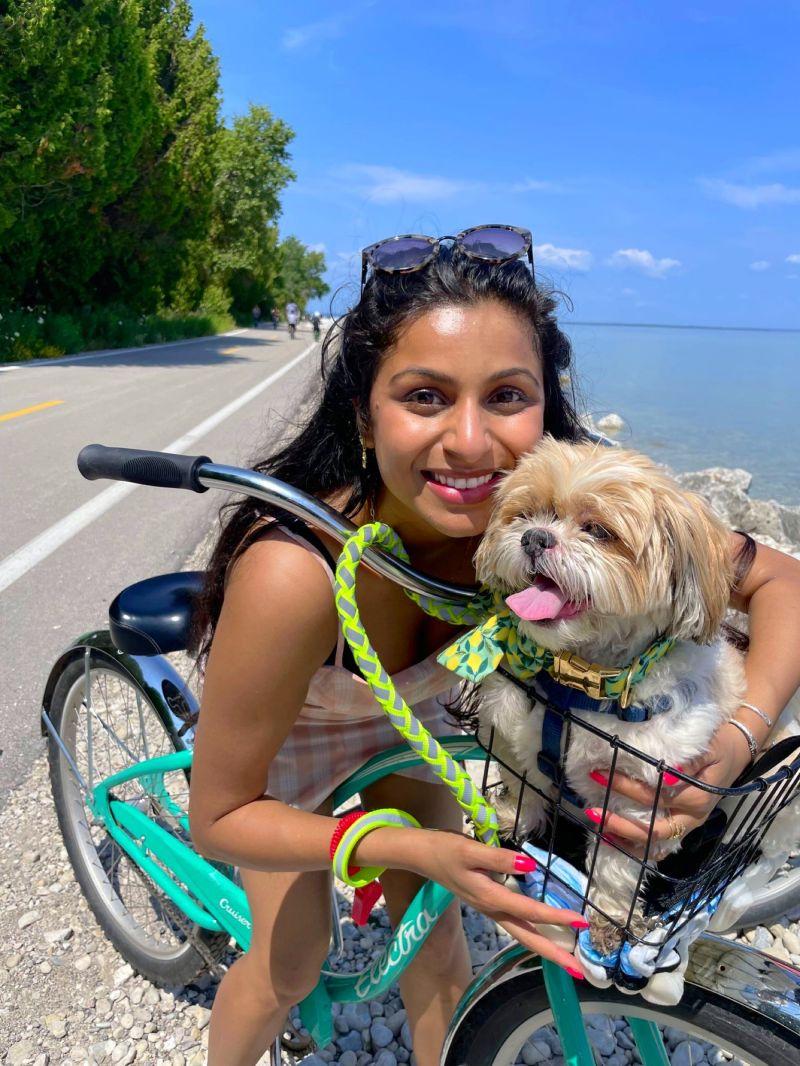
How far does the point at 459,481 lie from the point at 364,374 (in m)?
0.37

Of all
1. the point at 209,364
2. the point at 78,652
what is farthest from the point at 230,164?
the point at 78,652

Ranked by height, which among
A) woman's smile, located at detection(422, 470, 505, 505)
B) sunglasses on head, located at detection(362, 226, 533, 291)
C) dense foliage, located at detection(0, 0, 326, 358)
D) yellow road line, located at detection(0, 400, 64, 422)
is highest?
dense foliage, located at detection(0, 0, 326, 358)

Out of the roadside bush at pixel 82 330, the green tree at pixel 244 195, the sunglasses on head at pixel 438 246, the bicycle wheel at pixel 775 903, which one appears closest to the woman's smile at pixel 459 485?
the sunglasses on head at pixel 438 246

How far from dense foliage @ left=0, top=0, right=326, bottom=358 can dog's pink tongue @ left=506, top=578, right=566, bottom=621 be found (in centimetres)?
2413

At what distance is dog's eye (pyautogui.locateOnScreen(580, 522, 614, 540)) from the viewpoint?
1369 mm

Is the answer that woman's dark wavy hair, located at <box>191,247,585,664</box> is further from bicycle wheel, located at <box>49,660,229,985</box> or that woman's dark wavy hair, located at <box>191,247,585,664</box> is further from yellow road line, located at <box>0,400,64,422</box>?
yellow road line, located at <box>0,400,64,422</box>

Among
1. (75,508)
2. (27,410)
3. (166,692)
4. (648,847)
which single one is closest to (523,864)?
(648,847)

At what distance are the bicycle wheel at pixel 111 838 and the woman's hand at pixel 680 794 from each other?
5.21 feet

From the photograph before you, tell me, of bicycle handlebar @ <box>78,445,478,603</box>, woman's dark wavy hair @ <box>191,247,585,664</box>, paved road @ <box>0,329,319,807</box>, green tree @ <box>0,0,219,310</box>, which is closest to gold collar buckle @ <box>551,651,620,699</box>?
bicycle handlebar @ <box>78,445,478,603</box>

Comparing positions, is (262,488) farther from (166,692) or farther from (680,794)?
(166,692)

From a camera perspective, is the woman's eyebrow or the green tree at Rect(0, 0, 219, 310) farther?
the green tree at Rect(0, 0, 219, 310)

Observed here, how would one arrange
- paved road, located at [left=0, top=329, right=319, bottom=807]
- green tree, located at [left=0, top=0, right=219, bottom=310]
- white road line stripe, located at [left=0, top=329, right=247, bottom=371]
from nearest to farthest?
paved road, located at [left=0, top=329, right=319, bottom=807], white road line stripe, located at [left=0, top=329, right=247, bottom=371], green tree, located at [left=0, top=0, right=219, bottom=310]

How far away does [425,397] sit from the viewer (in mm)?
1529

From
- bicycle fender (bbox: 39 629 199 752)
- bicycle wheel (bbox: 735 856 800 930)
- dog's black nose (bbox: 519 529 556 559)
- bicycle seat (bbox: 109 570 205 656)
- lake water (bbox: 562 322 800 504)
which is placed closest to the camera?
dog's black nose (bbox: 519 529 556 559)
